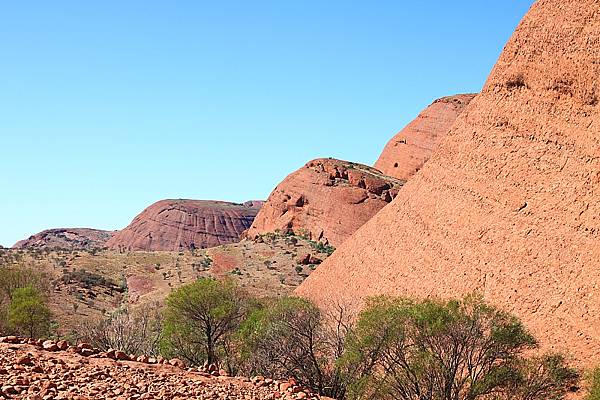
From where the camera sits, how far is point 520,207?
21.8 meters

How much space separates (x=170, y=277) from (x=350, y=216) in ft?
62.2

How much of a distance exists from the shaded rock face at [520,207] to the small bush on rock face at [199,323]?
13.6ft

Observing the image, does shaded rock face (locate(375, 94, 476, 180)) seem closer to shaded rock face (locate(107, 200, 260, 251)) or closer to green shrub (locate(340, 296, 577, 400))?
shaded rock face (locate(107, 200, 260, 251))

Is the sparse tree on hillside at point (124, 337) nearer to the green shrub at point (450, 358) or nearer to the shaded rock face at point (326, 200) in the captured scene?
the green shrub at point (450, 358)

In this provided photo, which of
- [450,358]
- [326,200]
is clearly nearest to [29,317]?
[450,358]

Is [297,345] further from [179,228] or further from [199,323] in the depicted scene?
[179,228]

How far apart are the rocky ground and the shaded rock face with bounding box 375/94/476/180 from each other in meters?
63.2

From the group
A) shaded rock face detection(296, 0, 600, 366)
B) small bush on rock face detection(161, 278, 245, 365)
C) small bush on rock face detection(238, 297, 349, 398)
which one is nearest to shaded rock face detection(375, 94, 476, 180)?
shaded rock face detection(296, 0, 600, 366)

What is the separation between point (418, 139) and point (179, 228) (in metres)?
61.8

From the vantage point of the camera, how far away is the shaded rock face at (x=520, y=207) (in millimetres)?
18953

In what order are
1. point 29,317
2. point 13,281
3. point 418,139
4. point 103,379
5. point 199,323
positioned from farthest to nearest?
point 418,139 < point 13,281 < point 29,317 < point 199,323 < point 103,379

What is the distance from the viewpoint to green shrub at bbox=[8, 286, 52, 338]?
29.2 m

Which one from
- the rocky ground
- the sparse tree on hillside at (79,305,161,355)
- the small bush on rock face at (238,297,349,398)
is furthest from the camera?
the sparse tree on hillside at (79,305,161,355)

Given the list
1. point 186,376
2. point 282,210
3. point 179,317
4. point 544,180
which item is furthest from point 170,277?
point 186,376
